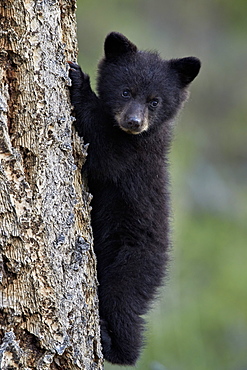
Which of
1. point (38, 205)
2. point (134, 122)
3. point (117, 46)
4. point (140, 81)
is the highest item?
point (117, 46)

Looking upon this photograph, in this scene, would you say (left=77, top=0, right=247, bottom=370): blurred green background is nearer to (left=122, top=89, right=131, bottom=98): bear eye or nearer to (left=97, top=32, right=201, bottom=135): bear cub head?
(left=97, top=32, right=201, bottom=135): bear cub head

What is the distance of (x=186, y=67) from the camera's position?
493 centimetres

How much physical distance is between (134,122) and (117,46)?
2.25ft

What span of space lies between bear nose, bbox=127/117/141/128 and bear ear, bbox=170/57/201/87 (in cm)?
70

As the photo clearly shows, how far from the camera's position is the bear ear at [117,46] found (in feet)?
15.2

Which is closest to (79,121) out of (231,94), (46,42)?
(46,42)

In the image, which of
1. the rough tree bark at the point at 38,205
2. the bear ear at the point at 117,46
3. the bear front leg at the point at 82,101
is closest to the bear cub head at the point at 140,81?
the bear ear at the point at 117,46

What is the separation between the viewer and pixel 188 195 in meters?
10.8

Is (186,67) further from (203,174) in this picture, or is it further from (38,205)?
(203,174)

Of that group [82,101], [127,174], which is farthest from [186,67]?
[82,101]

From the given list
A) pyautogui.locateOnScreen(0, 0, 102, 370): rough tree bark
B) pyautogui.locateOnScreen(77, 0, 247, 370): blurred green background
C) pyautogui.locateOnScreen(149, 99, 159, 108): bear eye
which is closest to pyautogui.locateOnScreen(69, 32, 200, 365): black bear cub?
pyautogui.locateOnScreen(149, 99, 159, 108): bear eye

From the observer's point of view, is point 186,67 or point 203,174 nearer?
point 186,67

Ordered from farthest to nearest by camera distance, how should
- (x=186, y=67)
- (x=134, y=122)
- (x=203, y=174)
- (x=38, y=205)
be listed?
(x=203, y=174), (x=186, y=67), (x=134, y=122), (x=38, y=205)

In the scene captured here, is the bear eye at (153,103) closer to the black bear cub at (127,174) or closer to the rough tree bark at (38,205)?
the black bear cub at (127,174)
